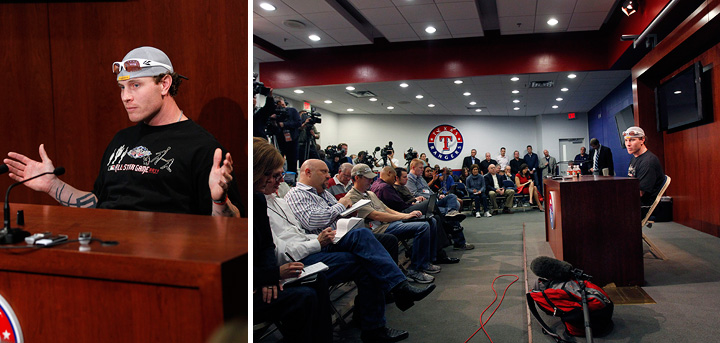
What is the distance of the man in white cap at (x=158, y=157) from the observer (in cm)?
117

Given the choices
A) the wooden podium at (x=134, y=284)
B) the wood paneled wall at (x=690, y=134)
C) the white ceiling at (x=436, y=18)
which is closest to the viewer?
the wooden podium at (x=134, y=284)

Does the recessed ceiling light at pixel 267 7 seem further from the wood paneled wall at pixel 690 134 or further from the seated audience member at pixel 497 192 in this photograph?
the seated audience member at pixel 497 192

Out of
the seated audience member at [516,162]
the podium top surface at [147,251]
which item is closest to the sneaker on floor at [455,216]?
the seated audience member at [516,162]

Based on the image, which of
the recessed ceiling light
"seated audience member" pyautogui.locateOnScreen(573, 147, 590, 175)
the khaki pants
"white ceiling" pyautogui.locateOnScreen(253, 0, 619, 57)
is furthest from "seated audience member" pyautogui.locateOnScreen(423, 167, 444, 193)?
the recessed ceiling light

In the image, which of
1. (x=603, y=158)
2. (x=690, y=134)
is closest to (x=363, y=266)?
(x=603, y=158)

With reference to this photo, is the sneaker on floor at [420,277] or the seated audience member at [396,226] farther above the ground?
the seated audience member at [396,226]

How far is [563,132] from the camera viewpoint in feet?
12.4

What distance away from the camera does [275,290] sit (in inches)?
48.8

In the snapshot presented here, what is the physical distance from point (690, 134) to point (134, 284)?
5.20 m

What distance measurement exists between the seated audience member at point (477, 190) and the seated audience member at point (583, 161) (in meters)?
2.00

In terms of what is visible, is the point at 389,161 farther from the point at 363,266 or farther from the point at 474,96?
the point at 363,266

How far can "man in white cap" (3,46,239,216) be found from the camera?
46.1 inches

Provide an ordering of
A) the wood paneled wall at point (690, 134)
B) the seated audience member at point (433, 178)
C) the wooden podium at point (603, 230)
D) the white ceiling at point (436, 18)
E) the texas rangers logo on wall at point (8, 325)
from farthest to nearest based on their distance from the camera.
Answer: the seated audience member at point (433, 178)
the wood paneled wall at point (690, 134)
the wooden podium at point (603, 230)
the white ceiling at point (436, 18)
the texas rangers logo on wall at point (8, 325)

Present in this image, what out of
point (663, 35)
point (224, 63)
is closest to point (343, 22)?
point (224, 63)
